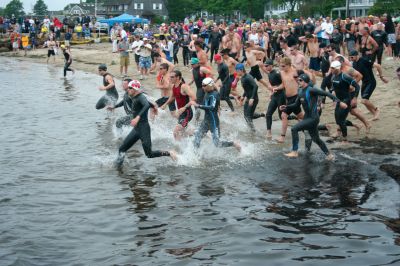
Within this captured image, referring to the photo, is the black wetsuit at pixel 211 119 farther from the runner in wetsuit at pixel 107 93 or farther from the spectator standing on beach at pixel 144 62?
the spectator standing on beach at pixel 144 62

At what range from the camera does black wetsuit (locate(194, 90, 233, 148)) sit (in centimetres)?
1199

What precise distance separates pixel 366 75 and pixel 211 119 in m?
5.11

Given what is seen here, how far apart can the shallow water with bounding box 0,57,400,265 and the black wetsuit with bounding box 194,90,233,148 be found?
0.46 meters

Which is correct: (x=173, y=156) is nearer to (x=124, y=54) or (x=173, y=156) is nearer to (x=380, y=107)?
(x=380, y=107)

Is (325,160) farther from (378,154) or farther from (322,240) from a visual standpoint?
(322,240)

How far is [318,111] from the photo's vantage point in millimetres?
12281

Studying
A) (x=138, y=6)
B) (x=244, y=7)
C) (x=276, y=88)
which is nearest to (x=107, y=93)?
(x=276, y=88)

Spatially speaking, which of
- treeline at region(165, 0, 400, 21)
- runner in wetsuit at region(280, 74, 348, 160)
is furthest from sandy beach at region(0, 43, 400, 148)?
treeline at region(165, 0, 400, 21)

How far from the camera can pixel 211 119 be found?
1209cm

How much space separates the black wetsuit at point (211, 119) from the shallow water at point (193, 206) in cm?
46

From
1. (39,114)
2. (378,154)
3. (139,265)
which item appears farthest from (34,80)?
(139,265)

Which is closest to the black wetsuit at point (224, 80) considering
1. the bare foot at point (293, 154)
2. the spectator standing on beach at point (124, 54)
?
the bare foot at point (293, 154)

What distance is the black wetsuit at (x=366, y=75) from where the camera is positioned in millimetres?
14805

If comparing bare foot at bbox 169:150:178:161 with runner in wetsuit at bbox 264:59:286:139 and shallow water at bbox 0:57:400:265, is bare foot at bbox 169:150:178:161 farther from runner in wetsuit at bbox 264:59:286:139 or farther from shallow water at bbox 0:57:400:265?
Result: runner in wetsuit at bbox 264:59:286:139
